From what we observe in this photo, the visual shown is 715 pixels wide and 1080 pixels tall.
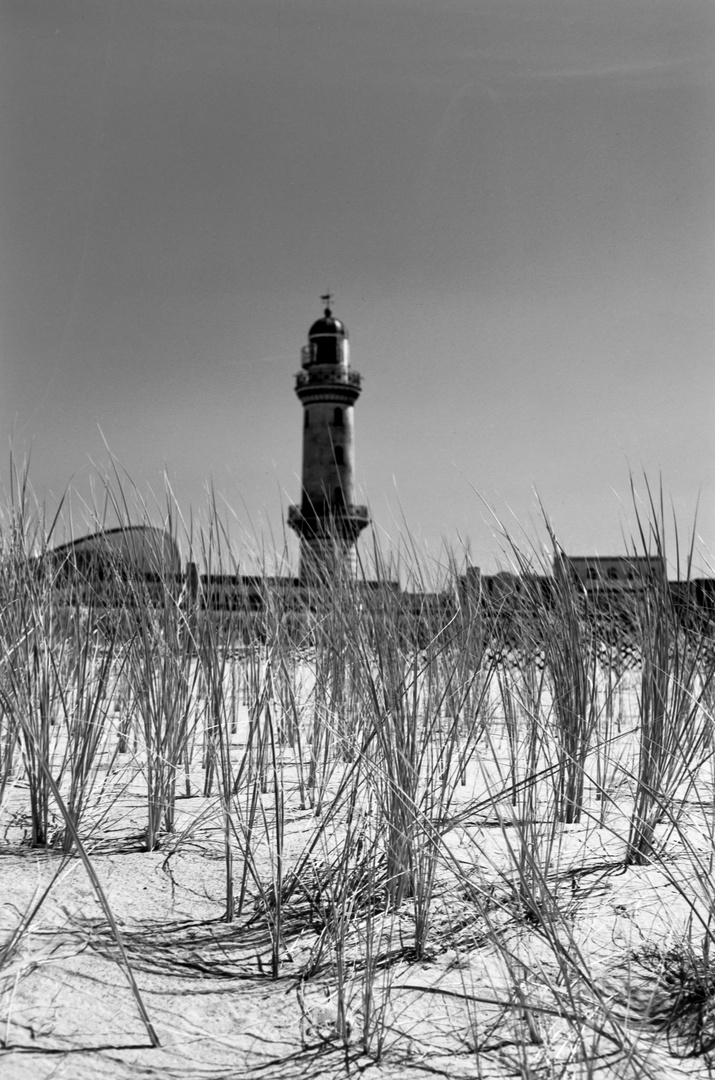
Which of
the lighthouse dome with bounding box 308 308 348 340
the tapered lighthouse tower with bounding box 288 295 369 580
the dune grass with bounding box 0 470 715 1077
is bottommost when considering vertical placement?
the dune grass with bounding box 0 470 715 1077

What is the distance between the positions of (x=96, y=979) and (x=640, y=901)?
763 millimetres

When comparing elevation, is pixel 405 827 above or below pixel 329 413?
below

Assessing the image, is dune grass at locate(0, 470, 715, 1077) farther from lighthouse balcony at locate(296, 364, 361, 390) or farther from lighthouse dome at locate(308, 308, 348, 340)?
lighthouse dome at locate(308, 308, 348, 340)

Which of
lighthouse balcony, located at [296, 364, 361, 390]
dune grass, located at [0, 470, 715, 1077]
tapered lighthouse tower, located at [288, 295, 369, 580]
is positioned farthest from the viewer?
lighthouse balcony, located at [296, 364, 361, 390]

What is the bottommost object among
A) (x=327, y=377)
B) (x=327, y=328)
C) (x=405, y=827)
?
(x=405, y=827)

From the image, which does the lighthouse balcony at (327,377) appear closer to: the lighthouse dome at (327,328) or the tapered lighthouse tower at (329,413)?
the tapered lighthouse tower at (329,413)

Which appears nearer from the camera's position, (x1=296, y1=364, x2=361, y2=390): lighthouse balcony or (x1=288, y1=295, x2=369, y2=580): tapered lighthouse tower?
(x1=288, y1=295, x2=369, y2=580): tapered lighthouse tower

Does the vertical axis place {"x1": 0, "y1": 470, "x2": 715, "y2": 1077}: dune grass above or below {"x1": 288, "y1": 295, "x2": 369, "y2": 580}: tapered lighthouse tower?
below

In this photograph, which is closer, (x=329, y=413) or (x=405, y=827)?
(x=405, y=827)

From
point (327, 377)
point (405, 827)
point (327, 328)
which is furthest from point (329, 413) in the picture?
point (405, 827)

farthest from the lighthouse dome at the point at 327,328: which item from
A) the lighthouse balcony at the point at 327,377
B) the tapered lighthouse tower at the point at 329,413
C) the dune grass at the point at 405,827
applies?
the dune grass at the point at 405,827

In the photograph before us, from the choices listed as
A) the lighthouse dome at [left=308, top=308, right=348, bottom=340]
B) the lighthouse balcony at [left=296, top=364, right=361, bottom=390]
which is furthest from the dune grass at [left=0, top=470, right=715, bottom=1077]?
the lighthouse dome at [left=308, top=308, right=348, bottom=340]

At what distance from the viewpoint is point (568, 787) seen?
162cm

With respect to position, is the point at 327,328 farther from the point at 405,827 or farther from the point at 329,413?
the point at 405,827
